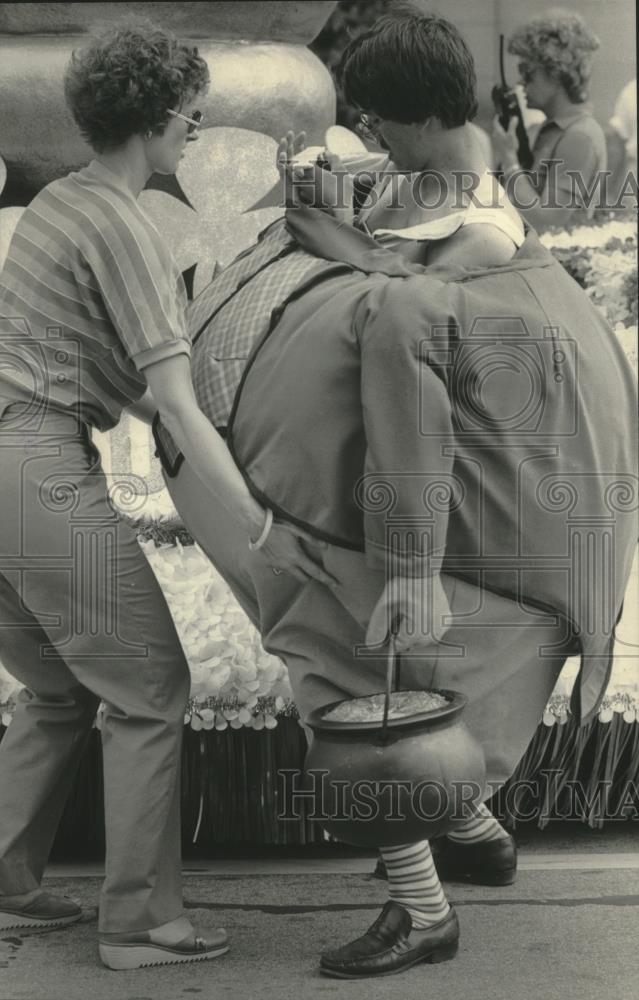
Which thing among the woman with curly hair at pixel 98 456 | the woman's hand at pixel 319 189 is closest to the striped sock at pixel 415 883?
the woman with curly hair at pixel 98 456

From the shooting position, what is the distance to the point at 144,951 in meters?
2.60

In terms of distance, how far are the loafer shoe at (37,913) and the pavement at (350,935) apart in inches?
0.8

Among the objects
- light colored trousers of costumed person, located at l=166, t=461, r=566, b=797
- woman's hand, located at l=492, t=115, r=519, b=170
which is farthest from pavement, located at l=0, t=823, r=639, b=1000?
woman's hand, located at l=492, t=115, r=519, b=170

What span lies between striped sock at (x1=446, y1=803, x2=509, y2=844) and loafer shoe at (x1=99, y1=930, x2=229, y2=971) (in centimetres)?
65

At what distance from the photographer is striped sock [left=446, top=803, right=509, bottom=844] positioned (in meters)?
3.04

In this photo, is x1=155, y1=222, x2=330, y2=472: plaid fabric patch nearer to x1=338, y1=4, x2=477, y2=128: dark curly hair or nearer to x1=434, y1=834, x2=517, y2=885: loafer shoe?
x1=338, y1=4, x2=477, y2=128: dark curly hair

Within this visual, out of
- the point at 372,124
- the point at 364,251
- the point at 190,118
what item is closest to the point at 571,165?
the point at 372,124

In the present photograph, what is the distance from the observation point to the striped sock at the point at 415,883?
2586mm

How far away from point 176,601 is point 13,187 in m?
1.04

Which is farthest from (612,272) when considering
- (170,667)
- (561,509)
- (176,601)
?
(170,667)

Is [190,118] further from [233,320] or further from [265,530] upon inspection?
[265,530]

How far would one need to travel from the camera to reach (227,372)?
2682 mm

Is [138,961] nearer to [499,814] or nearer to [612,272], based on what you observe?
[499,814]

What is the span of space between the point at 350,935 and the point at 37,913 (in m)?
0.60
